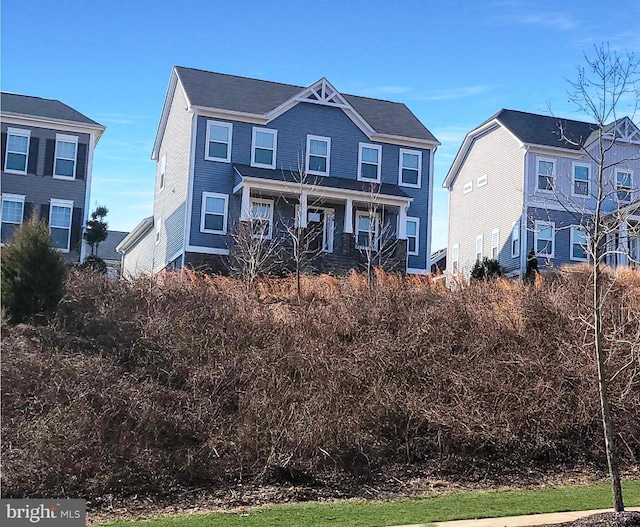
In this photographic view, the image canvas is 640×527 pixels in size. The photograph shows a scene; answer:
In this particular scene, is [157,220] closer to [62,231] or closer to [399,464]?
[62,231]

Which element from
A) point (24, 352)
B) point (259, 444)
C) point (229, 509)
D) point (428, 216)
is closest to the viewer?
point (229, 509)

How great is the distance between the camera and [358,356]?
13.5 meters

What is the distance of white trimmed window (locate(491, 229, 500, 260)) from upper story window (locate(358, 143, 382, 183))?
6.32 metres

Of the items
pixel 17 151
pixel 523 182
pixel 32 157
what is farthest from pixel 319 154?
pixel 17 151

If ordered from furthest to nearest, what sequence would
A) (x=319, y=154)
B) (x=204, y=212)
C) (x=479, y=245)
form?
(x=479, y=245) < (x=319, y=154) < (x=204, y=212)

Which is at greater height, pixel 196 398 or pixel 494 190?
pixel 494 190

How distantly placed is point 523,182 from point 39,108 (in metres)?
17.7

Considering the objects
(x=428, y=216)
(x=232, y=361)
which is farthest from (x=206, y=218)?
(x=232, y=361)

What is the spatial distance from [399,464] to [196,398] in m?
3.55

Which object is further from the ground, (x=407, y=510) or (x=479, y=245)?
(x=479, y=245)

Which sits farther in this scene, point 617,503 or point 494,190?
point 494,190

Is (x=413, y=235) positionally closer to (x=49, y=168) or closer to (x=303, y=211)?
(x=303, y=211)

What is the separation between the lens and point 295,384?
12.8 metres

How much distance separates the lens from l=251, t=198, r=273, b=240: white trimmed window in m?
22.5
